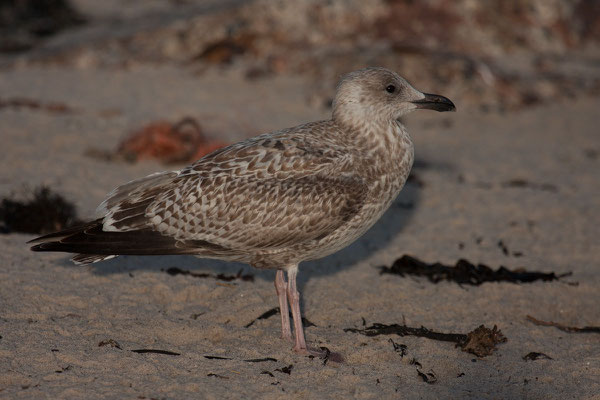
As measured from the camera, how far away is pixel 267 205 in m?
5.41

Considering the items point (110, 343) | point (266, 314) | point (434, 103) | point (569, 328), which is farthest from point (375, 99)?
point (110, 343)

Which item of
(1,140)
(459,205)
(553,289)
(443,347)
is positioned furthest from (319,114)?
(443,347)

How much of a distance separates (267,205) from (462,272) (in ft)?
8.53

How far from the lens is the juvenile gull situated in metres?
5.40

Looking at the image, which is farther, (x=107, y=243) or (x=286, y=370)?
(x=107, y=243)

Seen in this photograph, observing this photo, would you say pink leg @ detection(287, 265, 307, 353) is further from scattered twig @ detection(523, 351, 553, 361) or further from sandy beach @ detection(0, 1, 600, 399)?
scattered twig @ detection(523, 351, 553, 361)

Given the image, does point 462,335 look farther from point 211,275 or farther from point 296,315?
point 211,275

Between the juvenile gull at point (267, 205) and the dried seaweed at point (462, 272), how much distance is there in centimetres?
167

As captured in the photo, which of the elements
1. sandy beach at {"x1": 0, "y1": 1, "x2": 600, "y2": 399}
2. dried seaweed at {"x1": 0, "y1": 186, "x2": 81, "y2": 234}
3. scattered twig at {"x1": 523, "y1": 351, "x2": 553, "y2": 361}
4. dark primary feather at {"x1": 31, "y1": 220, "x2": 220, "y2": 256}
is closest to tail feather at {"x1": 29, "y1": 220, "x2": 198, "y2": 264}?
dark primary feather at {"x1": 31, "y1": 220, "x2": 220, "y2": 256}

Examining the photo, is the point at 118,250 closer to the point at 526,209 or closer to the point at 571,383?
the point at 571,383

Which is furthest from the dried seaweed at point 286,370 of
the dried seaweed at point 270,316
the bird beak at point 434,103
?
the bird beak at point 434,103

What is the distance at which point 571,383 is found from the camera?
17.0 ft

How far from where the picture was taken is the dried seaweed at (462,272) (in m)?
7.07

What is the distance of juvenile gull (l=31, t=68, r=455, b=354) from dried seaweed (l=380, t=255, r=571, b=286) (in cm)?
167
